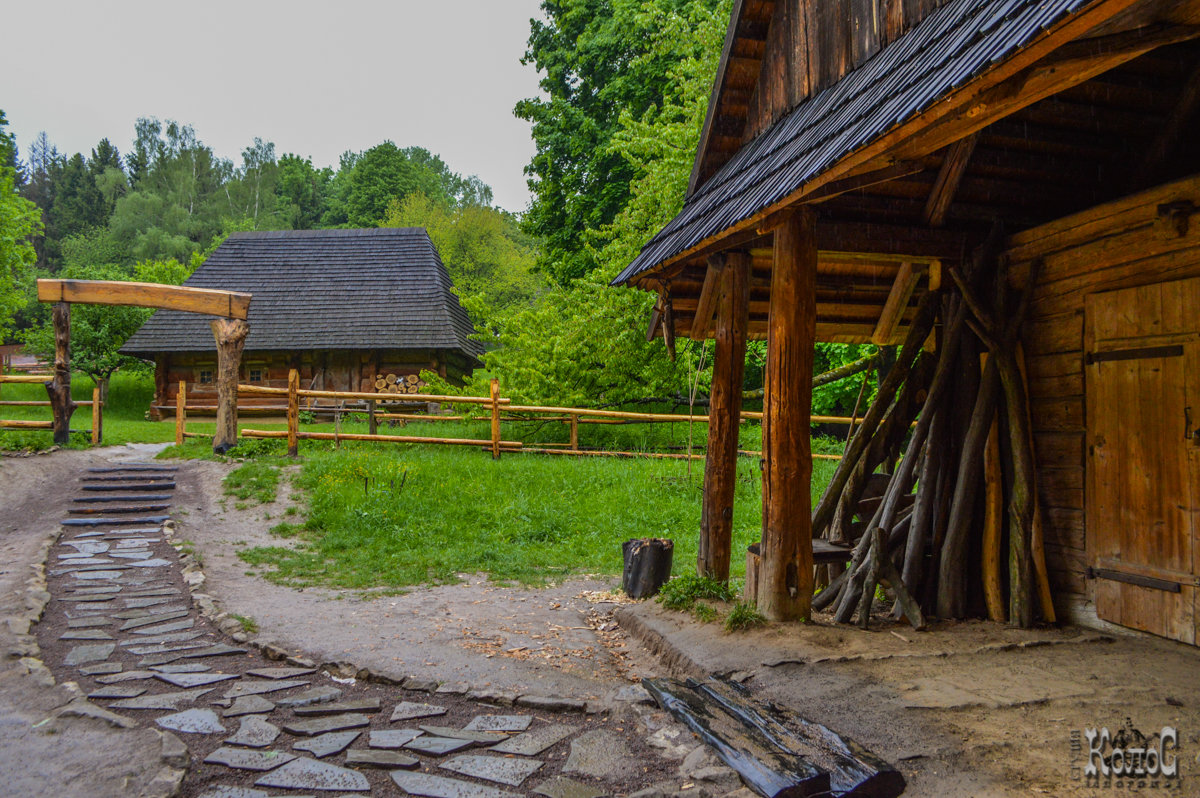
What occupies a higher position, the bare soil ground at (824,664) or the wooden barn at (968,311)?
the wooden barn at (968,311)

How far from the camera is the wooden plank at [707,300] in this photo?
20.8ft

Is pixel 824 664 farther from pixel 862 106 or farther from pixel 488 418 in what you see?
pixel 488 418

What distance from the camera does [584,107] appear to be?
2081cm

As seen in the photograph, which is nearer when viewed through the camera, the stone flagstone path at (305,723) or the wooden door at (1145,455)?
the stone flagstone path at (305,723)

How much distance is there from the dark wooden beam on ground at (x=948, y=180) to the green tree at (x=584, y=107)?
1347 centimetres

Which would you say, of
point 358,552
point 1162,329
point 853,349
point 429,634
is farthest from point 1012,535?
point 853,349

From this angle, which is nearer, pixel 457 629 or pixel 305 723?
pixel 305 723

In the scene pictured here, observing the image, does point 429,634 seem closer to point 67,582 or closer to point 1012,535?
point 67,582

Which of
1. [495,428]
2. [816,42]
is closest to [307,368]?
[495,428]

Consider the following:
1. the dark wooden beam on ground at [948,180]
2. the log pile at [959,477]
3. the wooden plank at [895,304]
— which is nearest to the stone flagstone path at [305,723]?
the log pile at [959,477]

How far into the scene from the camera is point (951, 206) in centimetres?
590

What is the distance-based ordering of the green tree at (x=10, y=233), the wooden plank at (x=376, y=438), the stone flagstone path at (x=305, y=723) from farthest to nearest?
the green tree at (x=10, y=233), the wooden plank at (x=376, y=438), the stone flagstone path at (x=305, y=723)

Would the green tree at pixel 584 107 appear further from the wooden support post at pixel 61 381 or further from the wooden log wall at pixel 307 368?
the wooden support post at pixel 61 381

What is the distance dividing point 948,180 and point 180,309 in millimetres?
11984
